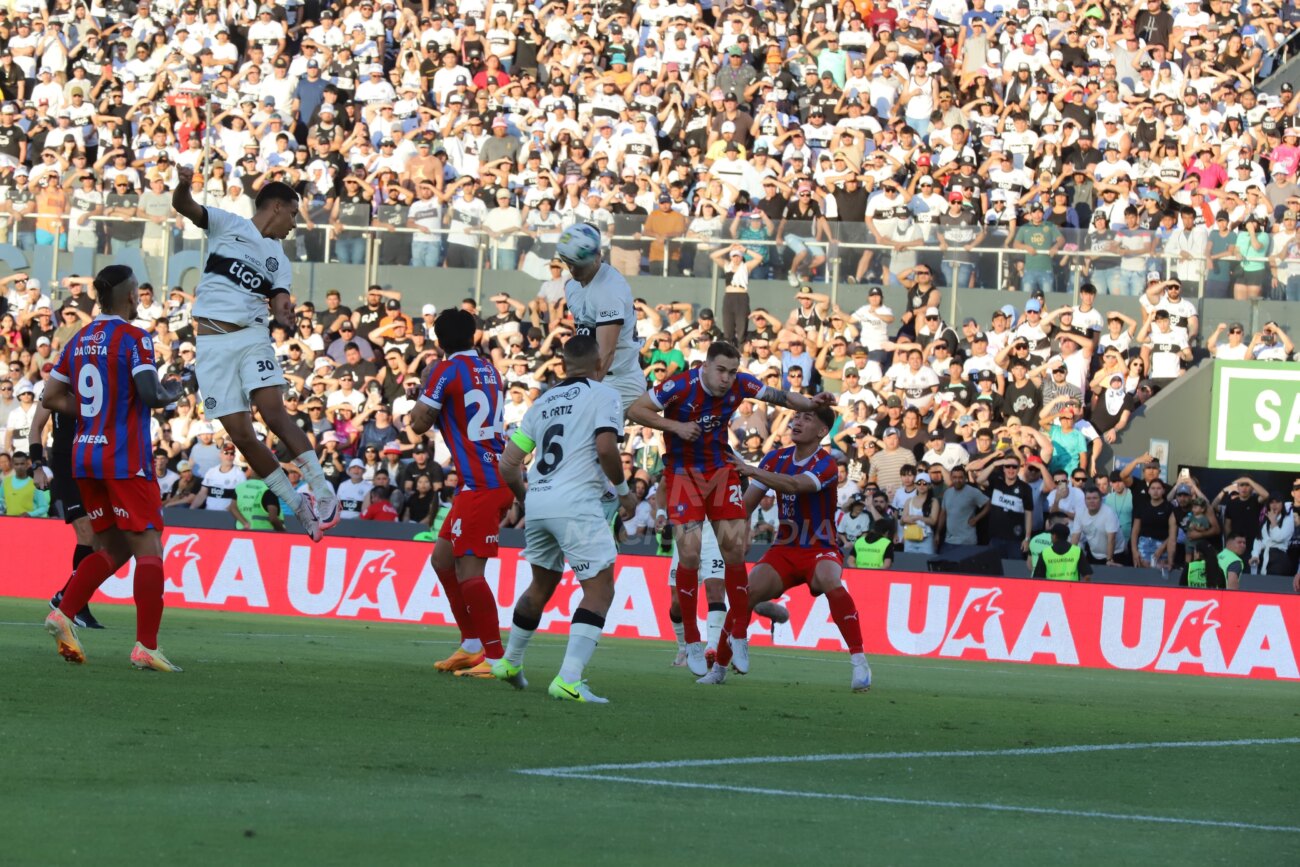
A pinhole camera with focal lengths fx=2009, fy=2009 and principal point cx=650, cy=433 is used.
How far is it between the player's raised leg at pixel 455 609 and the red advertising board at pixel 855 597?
9122mm

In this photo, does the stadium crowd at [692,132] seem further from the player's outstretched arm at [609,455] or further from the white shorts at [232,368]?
the player's outstretched arm at [609,455]

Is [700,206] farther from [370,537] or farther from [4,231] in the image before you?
[4,231]

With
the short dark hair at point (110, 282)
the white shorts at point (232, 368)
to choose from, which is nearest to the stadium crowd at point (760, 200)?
the white shorts at point (232, 368)

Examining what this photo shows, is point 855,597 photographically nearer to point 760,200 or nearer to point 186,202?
point 760,200

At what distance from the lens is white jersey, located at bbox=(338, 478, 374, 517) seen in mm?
24828

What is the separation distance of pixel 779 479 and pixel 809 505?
0.59 m

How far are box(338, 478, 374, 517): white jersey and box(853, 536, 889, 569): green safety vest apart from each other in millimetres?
6250

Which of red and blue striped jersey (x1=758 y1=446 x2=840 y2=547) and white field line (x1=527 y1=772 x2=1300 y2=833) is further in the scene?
red and blue striped jersey (x1=758 y1=446 x2=840 y2=547)

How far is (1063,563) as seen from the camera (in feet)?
71.8

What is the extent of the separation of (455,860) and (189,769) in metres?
1.94

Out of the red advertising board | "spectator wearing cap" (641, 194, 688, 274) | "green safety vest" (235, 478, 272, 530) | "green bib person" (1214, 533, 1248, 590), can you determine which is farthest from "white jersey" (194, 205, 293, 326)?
"spectator wearing cap" (641, 194, 688, 274)

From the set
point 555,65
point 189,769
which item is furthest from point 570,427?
point 555,65

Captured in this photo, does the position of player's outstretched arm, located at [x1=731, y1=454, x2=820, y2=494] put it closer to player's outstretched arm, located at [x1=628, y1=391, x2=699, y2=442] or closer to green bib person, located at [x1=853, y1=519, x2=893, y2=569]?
player's outstretched arm, located at [x1=628, y1=391, x2=699, y2=442]

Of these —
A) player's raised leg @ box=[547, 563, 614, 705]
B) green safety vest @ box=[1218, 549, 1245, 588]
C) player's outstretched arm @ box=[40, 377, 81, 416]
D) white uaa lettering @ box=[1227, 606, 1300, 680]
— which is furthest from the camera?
green safety vest @ box=[1218, 549, 1245, 588]
